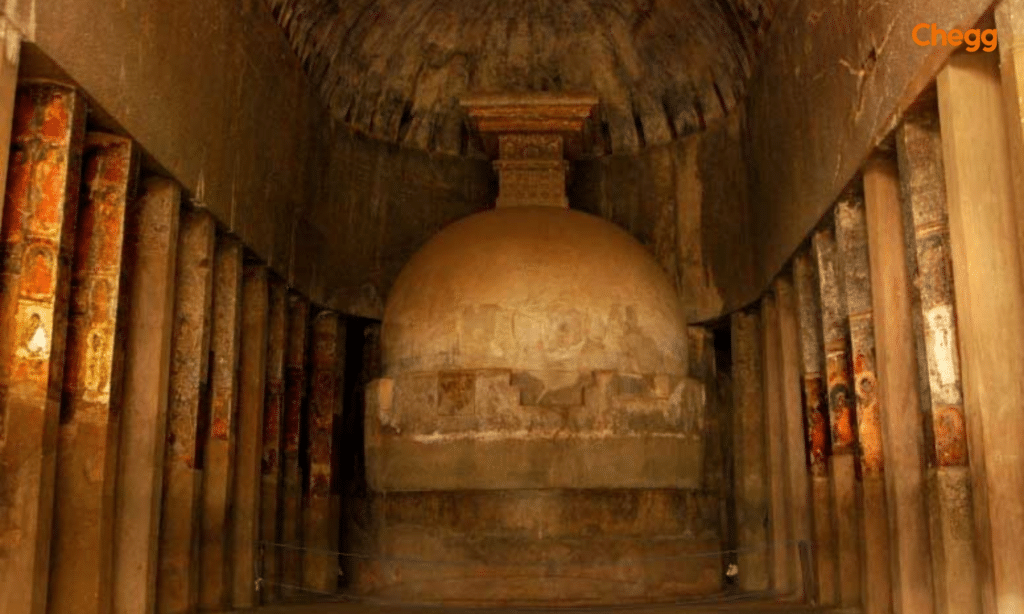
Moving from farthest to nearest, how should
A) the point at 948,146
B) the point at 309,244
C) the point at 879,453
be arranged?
the point at 309,244, the point at 879,453, the point at 948,146

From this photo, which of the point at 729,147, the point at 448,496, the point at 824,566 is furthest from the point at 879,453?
the point at 729,147

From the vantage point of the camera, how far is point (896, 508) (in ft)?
22.4

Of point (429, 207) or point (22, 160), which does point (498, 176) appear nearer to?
point (429, 207)

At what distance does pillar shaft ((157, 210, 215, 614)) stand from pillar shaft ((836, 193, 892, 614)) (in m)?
4.80

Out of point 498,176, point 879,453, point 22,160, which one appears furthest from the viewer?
point 498,176

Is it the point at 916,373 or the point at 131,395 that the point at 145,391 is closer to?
the point at 131,395

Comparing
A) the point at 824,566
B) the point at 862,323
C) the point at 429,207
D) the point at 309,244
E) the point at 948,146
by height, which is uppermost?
the point at 429,207

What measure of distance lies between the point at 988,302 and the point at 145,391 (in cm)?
530

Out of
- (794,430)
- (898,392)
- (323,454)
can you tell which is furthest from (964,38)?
(323,454)

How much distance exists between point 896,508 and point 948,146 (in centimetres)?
237

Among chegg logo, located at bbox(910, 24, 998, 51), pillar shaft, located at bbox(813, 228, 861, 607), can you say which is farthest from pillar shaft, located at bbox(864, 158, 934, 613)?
chegg logo, located at bbox(910, 24, 998, 51)

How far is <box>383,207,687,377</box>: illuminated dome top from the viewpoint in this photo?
32.9ft

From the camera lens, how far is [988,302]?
18.1 ft

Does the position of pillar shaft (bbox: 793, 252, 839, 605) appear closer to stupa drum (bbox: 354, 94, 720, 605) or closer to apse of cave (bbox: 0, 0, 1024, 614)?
apse of cave (bbox: 0, 0, 1024, 614)
